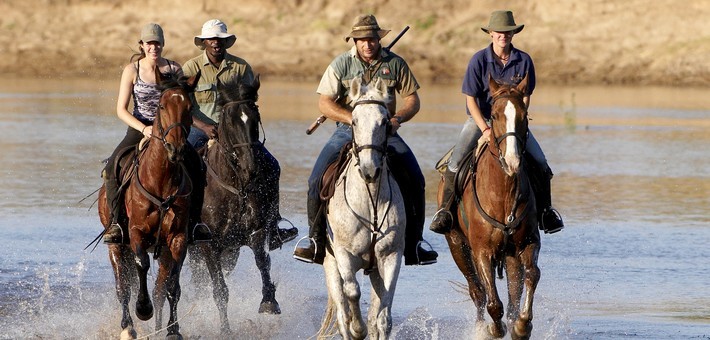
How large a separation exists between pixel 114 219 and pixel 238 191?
1.49 meters

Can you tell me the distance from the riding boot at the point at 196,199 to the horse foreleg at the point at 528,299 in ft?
9.72

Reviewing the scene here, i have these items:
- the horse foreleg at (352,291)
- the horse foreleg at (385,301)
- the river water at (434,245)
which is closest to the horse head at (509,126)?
the horse foreleg at (385,301)

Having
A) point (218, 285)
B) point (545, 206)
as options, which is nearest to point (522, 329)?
point (545, 206)

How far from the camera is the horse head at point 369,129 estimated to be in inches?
419

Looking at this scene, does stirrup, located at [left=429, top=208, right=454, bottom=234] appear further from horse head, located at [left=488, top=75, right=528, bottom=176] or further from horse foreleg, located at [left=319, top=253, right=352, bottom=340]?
horse foreleg, located at [left=319, top=253, right=352, bottom=340]

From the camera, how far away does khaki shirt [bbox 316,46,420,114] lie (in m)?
12.3

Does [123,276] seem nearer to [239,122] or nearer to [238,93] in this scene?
[239,122]

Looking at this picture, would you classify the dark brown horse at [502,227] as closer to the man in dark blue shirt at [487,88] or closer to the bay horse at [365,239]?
the man in dark blue shirt at [487,88]

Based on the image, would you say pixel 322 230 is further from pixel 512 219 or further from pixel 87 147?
→ pixel 87 147

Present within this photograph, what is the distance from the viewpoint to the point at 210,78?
49.3 ft

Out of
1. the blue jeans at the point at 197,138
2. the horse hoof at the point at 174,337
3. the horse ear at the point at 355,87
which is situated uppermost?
the horse ear at the point at 355,87

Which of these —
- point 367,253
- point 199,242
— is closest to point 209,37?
point 199,242

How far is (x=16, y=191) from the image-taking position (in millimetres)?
24141

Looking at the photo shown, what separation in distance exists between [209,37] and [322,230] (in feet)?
11.9
